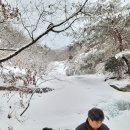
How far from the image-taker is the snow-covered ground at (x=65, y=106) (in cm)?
1377

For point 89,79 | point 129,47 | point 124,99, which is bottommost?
point 124,99

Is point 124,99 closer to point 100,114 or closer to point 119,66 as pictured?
point 119,66

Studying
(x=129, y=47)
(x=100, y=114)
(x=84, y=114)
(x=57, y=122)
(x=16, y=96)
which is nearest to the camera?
(x=100, y=114)

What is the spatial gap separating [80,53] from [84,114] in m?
10.3

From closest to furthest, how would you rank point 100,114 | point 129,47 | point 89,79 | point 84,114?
point 100,114 < point 84,114 < point 129,47 < point 89,79

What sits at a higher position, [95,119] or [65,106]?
[65,106]

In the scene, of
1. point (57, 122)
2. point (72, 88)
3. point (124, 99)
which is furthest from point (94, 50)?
point (57, 122)

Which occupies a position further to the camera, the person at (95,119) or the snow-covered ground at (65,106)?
the snow-covered ground at (65,106)

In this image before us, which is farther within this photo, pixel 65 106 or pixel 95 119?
pixel 65 106

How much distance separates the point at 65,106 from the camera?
16984mm

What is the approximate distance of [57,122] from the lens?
14164 mm

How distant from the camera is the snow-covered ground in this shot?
13766mm

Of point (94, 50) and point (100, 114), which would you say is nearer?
point (100, 114)

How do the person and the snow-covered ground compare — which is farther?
the snow-covered ground
